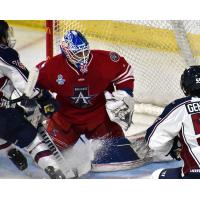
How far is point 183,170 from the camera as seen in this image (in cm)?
200

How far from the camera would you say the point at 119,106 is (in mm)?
2439

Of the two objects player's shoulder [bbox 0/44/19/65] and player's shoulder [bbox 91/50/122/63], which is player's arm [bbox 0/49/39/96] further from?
player's shoulder [bbox 91/50/122/63]

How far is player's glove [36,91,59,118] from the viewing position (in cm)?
241

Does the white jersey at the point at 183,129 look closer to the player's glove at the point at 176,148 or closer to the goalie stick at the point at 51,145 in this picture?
the player's glove at the point at 176,148

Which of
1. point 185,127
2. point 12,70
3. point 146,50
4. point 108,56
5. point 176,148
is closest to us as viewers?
point 185,127

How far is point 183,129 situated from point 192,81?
145 millimetres

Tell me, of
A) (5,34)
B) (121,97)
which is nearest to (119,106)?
(121,97)

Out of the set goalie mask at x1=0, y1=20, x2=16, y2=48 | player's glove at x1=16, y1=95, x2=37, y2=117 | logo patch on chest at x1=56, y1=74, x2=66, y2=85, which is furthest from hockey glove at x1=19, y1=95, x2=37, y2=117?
goalie mask at x1=0, y1=20, x2=16, y2=48

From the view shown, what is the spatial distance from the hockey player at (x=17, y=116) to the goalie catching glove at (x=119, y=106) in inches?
8.5

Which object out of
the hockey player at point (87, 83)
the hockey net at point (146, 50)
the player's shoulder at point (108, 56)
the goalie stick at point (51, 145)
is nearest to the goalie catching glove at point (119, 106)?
the hockey player at point (87, 83)

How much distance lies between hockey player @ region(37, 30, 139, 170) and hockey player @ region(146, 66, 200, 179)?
481mm

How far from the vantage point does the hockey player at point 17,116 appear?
7.76 ft

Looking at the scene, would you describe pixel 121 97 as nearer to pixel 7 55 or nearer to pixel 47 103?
pixel 47 103
